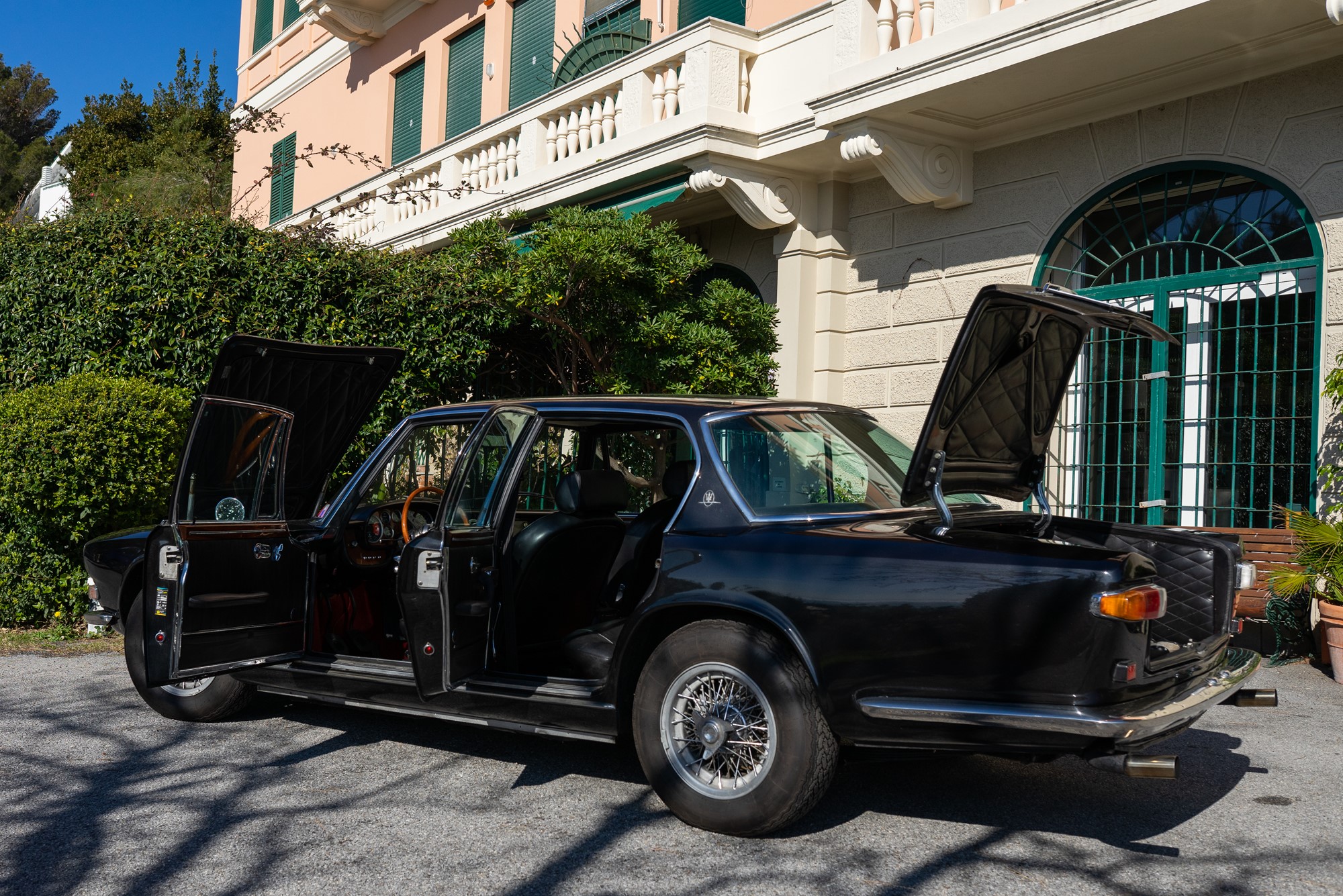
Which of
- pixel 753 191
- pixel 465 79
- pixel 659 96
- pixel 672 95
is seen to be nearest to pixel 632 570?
pixel 753 191

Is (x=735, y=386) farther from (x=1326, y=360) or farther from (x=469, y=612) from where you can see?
(x=469, y=612)

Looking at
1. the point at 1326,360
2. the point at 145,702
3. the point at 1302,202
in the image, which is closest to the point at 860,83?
the point at 1302,202

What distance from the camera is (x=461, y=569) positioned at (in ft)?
14.8

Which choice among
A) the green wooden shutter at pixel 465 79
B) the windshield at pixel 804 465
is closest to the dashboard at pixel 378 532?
the windshield at pixel 804 465

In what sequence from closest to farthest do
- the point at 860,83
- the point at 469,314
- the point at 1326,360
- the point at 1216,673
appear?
the point at 1216,673
the point at 1326,360
the point at 860,83
the point at 469,314

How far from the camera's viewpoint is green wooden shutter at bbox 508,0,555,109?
15.0 metres

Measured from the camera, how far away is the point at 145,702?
19.6 feet

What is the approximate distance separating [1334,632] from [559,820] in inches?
206

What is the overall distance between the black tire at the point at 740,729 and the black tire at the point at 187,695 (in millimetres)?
2424

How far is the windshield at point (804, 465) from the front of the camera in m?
4.25

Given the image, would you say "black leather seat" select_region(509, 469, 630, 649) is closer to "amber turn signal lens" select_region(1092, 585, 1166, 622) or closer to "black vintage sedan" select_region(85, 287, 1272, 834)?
"black vintage sedan" select_region(85, 287, 1272, 834)

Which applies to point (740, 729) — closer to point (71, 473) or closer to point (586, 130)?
point (71, 473)

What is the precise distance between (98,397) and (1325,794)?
769 centimetres

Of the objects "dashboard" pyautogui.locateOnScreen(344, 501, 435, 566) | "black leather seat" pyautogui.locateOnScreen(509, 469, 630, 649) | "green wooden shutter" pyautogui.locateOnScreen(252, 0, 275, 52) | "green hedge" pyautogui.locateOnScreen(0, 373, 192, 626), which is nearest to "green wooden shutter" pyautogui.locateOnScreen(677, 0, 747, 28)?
"green hedge" pyautogui.locateOnScreen(0, 373, 192, 626)
